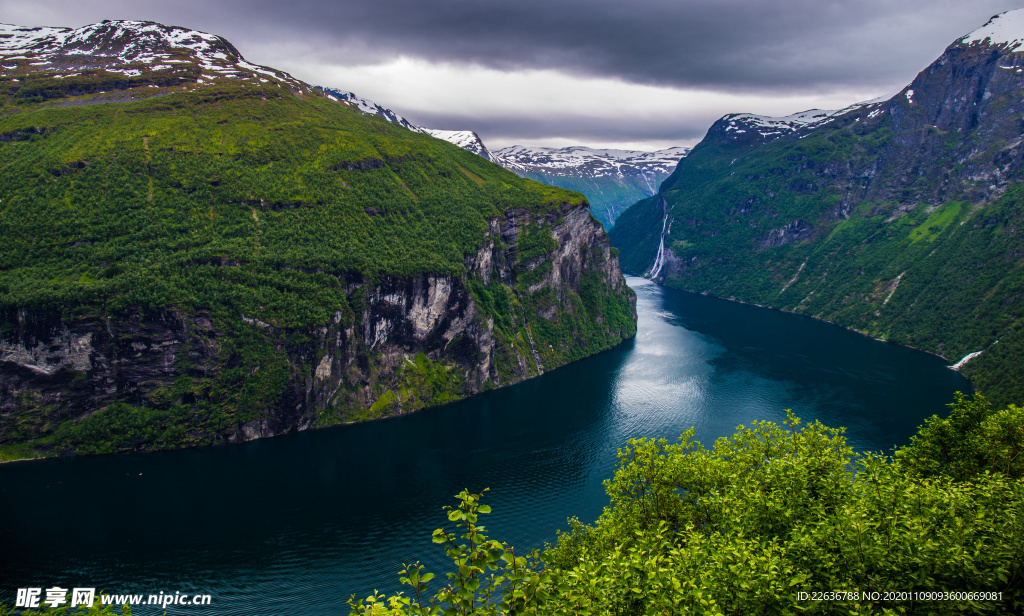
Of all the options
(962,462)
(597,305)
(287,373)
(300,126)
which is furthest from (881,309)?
(300,126)

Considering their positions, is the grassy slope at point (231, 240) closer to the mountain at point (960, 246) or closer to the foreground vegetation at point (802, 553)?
the foreground vegetation at point (802, 553)

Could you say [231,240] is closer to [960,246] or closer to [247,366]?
[247,366]

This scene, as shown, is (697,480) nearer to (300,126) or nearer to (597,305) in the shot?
(597,305)

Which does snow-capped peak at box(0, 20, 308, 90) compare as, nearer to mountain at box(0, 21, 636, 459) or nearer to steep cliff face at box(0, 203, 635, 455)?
mountain at box(0, 21, 636, 459)

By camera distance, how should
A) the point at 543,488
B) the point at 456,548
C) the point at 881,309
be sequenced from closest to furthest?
1. the point at 456,548
2. the point at 543,488
3. the point at 881,309

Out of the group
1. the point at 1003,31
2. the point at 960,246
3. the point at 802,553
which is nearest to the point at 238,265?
the point at 802,553

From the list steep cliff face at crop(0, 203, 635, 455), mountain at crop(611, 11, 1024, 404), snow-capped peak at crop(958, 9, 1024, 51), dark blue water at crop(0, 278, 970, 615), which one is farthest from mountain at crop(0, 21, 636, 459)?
snow-capped peak at crop(958, 9, 1024, 51)

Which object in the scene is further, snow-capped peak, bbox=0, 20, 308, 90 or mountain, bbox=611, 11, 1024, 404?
snow-capped peak, bbox=0, 20, 308, 90
